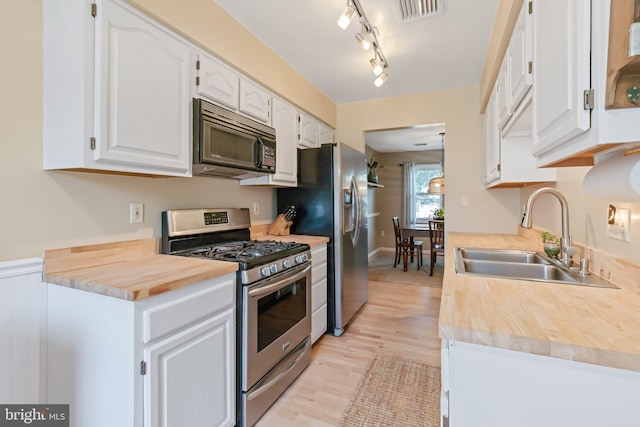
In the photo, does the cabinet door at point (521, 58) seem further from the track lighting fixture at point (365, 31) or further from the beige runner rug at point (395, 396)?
the beige runner rug at point (395, 396)

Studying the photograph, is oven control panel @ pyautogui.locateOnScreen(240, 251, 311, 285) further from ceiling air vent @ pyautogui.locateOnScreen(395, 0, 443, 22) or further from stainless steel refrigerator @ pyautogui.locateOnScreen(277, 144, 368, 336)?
ceiling air vent @ pyautogui.locateOnScreen(395, 0, 443, 22)

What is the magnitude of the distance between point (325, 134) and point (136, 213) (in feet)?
7.64

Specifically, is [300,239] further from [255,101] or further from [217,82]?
[217,82]

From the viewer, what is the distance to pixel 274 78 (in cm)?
250

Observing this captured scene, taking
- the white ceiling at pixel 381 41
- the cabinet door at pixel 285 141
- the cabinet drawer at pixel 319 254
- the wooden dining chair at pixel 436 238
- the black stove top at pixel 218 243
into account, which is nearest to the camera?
the black stove top at pixel 218 243

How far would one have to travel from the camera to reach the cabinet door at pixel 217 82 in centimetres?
181

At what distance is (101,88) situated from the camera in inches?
50.9

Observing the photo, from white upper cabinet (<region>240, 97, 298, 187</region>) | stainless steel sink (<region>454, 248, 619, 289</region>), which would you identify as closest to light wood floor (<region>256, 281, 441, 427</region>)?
stainless steel sink (<region>454, 248, 619, 289</region>)

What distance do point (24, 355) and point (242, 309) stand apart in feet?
2.95

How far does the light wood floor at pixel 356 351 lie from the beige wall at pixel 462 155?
1.08 meters

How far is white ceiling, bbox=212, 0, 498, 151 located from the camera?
6.48 feet

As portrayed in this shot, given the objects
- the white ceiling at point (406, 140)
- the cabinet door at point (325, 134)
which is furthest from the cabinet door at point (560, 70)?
the white ceiling at point (406, 140)

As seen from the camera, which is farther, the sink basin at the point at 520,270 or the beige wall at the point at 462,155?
the beige wall at the point at 462,155

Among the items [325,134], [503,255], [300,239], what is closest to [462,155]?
[325,134]
